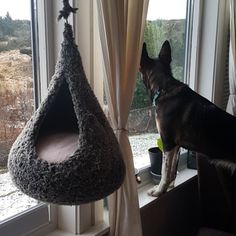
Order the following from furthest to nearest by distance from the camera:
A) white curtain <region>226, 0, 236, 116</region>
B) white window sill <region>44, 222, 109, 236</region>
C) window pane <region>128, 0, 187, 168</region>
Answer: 1. white curtain <region>226, 0, 236, 116</region>
2. window pane <region>128, 0, 187, 168</region>
3. white window sill <region>44, 222, 109, 236</region>

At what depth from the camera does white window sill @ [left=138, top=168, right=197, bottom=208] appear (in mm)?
1809

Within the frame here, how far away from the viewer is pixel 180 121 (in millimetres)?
1828

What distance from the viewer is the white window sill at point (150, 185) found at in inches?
71.2

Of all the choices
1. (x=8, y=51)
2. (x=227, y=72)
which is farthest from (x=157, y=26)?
(x=8, y=51)

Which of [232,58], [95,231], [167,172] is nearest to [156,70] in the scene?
[167,172]

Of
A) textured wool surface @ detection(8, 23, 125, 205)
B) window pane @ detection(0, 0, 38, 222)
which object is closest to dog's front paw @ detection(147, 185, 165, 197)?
window pane @ detection(0, 0, 38, 222)

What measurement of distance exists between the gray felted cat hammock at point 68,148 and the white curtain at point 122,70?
1.25ft

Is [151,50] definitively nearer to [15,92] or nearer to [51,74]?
[51,74]

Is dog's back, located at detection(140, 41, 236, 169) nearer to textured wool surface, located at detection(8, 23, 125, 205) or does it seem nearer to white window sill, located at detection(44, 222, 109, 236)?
white window sill, located at detection(44, 222, 109, 236)

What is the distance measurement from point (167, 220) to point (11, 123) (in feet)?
4.05

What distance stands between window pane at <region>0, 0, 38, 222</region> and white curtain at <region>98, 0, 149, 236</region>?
11.4 inches

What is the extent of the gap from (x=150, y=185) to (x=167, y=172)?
20 centimetres

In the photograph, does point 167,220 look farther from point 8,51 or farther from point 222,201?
point 8,51

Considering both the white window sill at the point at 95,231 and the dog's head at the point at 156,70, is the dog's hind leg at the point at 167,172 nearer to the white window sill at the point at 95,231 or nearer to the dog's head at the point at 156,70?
the dog's head at the point at 156,70
